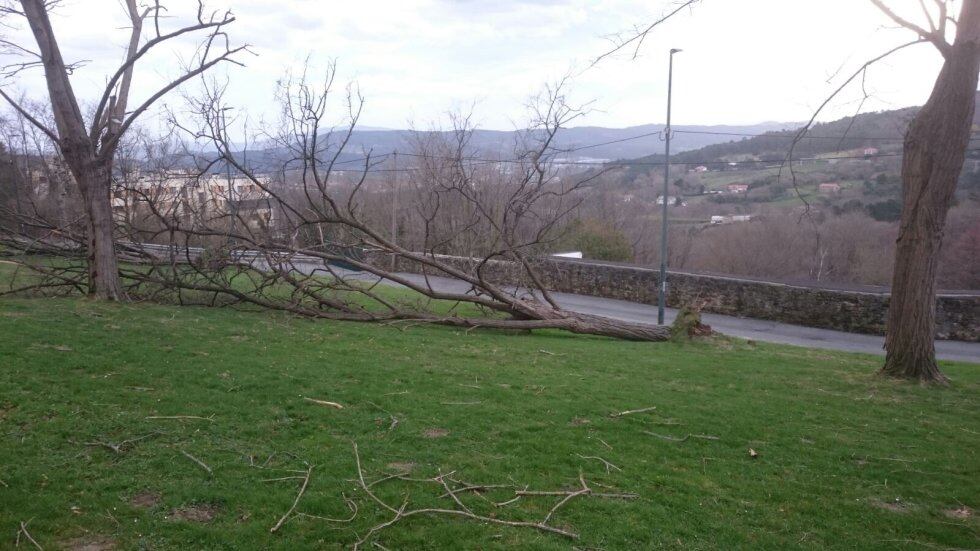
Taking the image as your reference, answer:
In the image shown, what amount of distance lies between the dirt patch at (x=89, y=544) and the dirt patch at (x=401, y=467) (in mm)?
1885

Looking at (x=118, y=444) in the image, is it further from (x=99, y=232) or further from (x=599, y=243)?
(x=599, y=243)

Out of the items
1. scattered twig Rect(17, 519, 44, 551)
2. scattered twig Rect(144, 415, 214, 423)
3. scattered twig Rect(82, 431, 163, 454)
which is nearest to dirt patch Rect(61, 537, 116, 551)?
scattered twig Rect(17, 519, 44, 551)

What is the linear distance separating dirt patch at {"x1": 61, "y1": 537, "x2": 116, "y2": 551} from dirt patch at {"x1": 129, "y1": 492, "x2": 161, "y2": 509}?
15.8 inches

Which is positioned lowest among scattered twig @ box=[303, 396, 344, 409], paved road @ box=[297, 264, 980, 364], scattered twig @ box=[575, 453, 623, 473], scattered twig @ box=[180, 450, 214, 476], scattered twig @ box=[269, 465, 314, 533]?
paved road @ box=[297, 264, 980, 364]

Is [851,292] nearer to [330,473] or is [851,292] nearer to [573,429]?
[573,429]

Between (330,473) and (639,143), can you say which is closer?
(330,473)

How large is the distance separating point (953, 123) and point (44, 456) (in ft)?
34.4

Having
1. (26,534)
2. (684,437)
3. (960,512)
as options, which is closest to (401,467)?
(26,534)

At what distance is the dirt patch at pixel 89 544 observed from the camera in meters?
3.68

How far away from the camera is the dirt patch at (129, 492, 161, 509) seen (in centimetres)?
419

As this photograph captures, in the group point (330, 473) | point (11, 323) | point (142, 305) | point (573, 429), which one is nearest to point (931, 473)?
point (573, 429)

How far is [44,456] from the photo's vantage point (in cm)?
475

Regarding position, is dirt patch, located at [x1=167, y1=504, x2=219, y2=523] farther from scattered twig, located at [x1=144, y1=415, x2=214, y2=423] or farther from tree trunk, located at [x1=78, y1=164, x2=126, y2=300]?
tree trunk, located at [x1=78, y1=164, x2=126, y2=300]

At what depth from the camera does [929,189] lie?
30.1 feet
